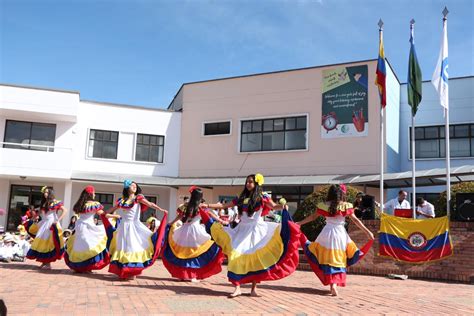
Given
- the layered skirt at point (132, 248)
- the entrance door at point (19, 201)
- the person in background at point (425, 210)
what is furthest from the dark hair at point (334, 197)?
the entrance door at point (19, 201)

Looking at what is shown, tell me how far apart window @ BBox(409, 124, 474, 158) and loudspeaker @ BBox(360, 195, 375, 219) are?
11876 mm

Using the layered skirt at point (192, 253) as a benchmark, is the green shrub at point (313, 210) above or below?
above

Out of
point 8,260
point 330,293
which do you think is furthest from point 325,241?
point 8,260

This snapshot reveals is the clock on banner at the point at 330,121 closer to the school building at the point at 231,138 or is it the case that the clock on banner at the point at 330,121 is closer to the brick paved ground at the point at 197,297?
the school building at the point at 231,138

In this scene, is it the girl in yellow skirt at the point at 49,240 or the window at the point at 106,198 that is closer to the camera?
the girl in yellow skirt at the point at 49,240

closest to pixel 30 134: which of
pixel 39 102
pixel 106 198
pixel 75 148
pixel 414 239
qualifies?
pixel 39 102

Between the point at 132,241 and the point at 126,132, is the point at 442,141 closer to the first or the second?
the point at 126,132

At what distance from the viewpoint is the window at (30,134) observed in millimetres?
Answer: 23500

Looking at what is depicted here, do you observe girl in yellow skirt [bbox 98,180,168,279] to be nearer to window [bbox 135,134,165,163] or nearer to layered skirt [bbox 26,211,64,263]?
layered skirt [bbox 26,211,64,263]

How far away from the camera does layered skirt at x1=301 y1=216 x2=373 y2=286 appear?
7.47 m

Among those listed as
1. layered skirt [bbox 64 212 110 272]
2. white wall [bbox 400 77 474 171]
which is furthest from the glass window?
layered skirt [bbox 64 212 110 272]

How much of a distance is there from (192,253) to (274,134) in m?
15.7

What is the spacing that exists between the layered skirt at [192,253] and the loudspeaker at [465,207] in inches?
233

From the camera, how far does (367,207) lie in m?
12.2
